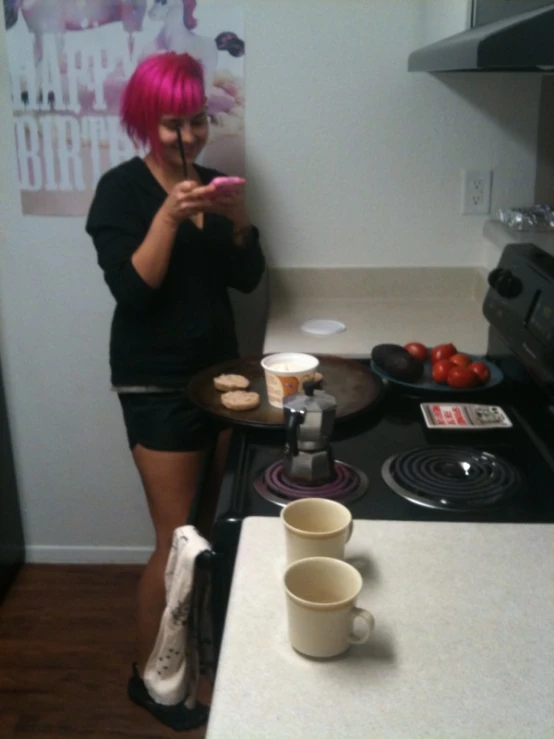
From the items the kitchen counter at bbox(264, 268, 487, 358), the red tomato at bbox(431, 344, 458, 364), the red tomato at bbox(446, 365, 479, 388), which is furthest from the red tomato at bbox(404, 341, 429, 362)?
the kitchen counter at bbox(264, 268, 487, 358)

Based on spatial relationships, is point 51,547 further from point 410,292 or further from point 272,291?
point 410,292

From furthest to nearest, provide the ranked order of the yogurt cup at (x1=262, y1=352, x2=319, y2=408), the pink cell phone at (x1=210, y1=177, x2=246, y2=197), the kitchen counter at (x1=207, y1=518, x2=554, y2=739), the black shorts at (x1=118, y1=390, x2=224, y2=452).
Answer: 1. the black shorts at (x1=118, y1=390, x2=224, y2=452)
2. the pink cell phone at (x1=210, y1=177, x2=246, y2=197)
3. the yogurt cup at (x1=262, y1=352, x2=319, y2=408)
4. the kitchen counter at (x1=207, y1=518, x2=554, y2=739)

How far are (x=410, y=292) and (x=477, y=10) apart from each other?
0.84 m

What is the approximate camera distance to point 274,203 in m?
2.17

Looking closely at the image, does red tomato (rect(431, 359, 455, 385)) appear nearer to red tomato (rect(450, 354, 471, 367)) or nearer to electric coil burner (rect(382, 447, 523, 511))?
red tomato (rect(450, 354, 471, 367))

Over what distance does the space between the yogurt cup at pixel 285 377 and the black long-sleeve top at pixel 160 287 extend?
35cm

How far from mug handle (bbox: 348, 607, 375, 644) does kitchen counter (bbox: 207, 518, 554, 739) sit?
0.02 metres

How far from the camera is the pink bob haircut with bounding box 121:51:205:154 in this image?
1.70 m

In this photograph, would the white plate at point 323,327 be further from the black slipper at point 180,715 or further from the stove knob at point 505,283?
the black slipper at point 180,715

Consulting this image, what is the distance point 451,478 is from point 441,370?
1.29ft

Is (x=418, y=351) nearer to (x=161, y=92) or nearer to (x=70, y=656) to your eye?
(x=161, y=92)

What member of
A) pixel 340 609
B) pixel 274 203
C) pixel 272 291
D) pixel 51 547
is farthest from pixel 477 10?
pixel 51 547

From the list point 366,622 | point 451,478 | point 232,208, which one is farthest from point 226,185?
point 366,622

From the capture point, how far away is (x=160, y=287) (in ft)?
5.66
